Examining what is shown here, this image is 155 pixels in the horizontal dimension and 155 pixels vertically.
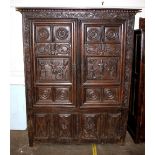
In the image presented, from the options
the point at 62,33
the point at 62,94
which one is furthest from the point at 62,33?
the point at 62,94

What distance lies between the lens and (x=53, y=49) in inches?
103

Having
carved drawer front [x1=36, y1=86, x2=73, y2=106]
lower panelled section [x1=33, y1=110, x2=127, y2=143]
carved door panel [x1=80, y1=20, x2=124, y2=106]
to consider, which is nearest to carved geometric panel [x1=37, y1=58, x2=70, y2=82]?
carved drawer front [x1=36, y1=86, x2=73, y2=106]

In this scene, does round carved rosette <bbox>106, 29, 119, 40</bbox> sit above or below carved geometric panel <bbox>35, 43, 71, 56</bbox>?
above

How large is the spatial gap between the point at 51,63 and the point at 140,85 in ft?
4.19

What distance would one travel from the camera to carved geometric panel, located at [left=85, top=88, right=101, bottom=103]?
2.76m

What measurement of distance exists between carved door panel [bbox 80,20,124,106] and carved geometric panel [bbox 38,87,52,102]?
46cm

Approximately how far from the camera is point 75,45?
260 cm

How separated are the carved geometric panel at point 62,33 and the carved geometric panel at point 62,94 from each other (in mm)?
669

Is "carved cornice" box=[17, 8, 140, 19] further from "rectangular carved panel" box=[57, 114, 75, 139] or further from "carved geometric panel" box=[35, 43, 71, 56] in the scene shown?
"rectangular carved panel" box=[57, 114, 75, 139]

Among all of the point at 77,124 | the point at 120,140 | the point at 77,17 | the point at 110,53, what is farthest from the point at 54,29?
the point at 120,140

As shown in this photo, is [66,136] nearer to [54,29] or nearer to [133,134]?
[133,134]

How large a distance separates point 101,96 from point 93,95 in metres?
0.11

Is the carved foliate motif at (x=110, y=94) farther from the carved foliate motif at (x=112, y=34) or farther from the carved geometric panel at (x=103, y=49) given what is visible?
the carved foliate motif at (x=112, y=34)
